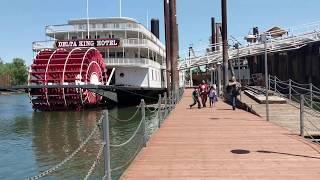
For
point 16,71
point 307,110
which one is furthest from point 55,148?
point 16,71

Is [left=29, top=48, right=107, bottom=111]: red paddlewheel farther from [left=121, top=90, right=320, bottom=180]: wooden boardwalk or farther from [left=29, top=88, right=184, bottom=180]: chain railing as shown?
[left=121, top=90, right=320, bottom=180]: wooden boardwalk

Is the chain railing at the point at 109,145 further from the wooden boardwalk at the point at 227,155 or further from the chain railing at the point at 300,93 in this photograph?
the chain railing at the point at 300,93

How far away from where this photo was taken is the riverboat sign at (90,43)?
39.1m

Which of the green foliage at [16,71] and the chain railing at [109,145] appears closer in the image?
the chain railing at [109,145]

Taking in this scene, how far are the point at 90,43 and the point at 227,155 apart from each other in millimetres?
31789

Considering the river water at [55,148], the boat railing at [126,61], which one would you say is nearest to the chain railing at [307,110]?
the river water at [55,148]

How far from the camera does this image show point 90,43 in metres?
39.7

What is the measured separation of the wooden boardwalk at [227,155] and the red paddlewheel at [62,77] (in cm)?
2135

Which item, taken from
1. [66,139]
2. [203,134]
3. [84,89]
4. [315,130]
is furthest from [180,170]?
[84,89]

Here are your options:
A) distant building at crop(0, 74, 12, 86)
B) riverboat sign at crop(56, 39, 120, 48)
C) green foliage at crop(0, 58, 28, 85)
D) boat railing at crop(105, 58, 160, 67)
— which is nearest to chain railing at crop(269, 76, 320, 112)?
boat railing at crop(105, 58, 160, 67)

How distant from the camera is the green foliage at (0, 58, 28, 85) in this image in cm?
12772

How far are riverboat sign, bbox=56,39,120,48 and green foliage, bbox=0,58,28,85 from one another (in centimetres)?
8940

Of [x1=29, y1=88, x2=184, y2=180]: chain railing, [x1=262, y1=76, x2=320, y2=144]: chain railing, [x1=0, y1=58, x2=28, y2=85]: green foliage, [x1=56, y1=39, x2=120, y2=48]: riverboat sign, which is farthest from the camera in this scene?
[x1=0, y1=58, x2=28, y2=85]: green foliage

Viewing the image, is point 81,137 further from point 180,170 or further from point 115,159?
point 180,170
